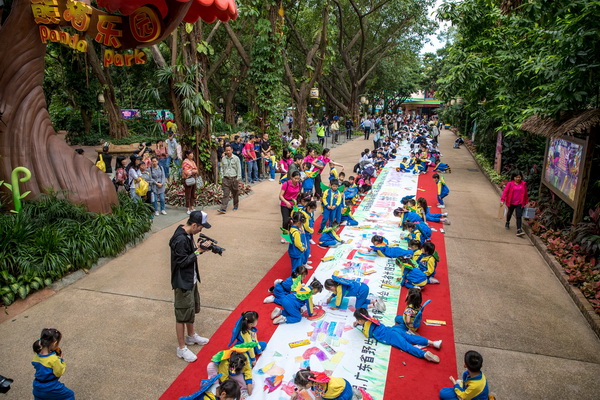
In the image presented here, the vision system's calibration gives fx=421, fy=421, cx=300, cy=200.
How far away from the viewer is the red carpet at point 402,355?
4.23 meters

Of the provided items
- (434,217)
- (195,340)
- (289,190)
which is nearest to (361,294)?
(195,340)

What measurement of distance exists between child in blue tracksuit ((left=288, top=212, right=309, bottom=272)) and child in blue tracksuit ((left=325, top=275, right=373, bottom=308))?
2.85 feet

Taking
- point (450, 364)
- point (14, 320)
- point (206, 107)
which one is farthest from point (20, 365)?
point (206, 107)

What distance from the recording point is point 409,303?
5.08 m

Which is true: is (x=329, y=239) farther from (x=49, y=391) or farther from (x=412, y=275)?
(x=49, y=391)

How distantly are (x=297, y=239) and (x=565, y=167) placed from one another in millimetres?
6428

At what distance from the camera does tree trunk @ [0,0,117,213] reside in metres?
7.38

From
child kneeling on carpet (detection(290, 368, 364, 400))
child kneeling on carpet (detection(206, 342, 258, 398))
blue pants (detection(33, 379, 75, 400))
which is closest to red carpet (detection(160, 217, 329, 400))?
child kneeling on carpet (detection(206, 342, 258, 398))

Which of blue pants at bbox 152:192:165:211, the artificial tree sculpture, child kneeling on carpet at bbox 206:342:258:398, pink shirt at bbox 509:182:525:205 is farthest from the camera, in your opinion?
blue pants at bbox 152:192:165:211

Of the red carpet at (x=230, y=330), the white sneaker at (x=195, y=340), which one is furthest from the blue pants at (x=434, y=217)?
the white sneaker at (x=195, y=340)

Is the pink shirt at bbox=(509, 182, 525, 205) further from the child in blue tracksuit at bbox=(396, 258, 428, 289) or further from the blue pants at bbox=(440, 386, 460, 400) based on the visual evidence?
the blue pants at bbox=(440, 386, 460, 400)

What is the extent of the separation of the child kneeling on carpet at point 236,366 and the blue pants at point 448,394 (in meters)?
1.85

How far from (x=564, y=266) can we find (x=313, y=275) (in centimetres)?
428

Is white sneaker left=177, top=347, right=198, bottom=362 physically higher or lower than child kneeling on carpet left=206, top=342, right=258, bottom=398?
lower
